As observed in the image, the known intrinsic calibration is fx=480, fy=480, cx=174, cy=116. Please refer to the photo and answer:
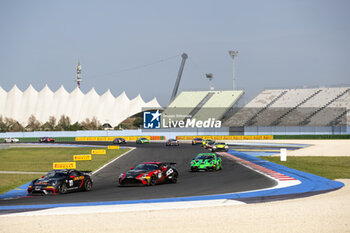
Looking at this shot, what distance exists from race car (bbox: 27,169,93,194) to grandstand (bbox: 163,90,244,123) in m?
84.8

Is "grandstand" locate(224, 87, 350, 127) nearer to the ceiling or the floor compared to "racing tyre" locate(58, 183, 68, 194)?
nearer to the ceiling

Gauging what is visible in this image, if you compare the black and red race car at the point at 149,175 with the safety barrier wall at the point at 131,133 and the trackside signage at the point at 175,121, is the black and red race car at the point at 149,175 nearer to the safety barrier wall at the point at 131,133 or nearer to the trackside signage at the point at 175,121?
the safety barrier wall at the point at 131,133

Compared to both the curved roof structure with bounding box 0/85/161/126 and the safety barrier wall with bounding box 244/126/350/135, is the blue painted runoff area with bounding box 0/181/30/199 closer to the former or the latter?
the safety barrier wall with bounding box 244/126/350/135

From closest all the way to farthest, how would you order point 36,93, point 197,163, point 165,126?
point 197,163, point 165,126, point 36,93

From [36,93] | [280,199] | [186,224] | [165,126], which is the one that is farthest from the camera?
[36,93]

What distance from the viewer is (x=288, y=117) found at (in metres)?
104

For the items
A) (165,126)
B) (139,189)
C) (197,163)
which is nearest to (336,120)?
(165,126)

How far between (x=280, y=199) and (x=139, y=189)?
6632mm

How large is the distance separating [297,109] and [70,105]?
89.3 metres

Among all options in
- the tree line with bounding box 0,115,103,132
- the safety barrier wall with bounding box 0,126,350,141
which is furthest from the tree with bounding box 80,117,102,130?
the safety barrier wall with bounding box 0,126,350,141

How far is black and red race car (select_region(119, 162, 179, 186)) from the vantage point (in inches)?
861

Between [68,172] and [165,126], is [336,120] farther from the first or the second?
[68,172]

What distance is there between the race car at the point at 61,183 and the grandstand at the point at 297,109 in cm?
8065

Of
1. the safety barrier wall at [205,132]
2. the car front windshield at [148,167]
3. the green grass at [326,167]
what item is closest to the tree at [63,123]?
the safety barrier wall at [205,132]
